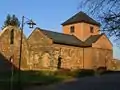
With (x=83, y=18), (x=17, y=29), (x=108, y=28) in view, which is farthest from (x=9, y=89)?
(x=83, y=18)

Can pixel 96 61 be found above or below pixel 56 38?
below

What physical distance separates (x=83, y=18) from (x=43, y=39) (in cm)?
1369

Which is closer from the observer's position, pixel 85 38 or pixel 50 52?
pixel 50 52

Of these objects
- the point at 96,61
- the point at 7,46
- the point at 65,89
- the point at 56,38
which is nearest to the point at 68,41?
the point at 56,38

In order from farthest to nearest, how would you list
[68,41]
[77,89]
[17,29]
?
[68,41] < [17,29] < [77,89]

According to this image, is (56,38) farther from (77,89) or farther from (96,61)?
→ (77,89)

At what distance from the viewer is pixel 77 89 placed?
849 inches

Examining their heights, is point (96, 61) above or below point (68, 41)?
below

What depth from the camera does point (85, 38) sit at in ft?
253

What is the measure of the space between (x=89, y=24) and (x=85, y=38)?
378cm

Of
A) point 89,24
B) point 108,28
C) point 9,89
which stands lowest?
point 9,89

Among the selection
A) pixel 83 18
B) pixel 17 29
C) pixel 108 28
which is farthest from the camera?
pixel 83 18

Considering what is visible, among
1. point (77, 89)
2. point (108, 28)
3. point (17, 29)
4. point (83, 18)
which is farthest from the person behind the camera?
point (83, 18)

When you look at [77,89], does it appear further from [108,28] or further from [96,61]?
[96,61]
